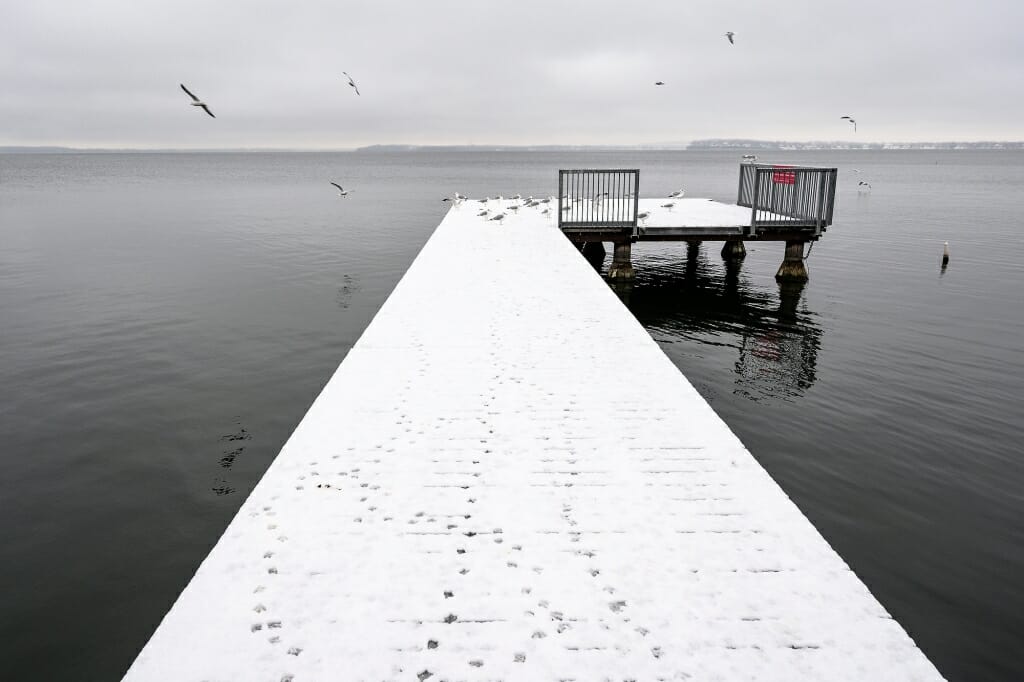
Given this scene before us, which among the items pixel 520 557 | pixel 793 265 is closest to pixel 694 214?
pixel 793 265

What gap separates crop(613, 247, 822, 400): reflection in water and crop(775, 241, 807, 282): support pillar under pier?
1.23 feet

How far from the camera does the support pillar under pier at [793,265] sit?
24062 mm

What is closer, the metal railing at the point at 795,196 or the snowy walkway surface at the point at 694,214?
the metal railing at the point at 795,196

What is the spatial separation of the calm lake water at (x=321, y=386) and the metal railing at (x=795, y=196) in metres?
2.81

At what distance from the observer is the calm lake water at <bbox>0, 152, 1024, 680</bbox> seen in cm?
750

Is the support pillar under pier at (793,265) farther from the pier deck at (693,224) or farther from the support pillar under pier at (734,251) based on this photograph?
the support pillar under pier at (734,251)

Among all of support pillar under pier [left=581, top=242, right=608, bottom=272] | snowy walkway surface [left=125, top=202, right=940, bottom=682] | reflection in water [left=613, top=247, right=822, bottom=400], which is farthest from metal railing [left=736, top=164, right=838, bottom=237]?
snowy walkway surface [left=125, top=202, right=940, bottom=682]

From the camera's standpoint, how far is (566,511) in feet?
19.0

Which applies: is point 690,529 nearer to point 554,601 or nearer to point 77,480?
point 554,601

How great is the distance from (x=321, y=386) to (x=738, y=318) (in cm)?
1330

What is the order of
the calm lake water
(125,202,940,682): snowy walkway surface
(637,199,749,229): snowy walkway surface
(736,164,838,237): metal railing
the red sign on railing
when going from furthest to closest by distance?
(637,199,749,229): snowy walkway surface → the red sign on railing → (736,164,838,237): metal railing → the calm lake water → (125,202,940,682): snowy walkway surface

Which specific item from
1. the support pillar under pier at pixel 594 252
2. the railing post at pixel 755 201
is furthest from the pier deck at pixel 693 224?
the support pillar under pier at pixel 594 252

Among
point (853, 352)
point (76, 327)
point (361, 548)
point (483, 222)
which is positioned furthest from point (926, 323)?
point (76, 327)

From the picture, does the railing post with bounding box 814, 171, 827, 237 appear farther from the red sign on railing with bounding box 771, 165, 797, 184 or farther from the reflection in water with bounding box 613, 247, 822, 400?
the reflection in water with bounding box 613, 247, 822, 400
